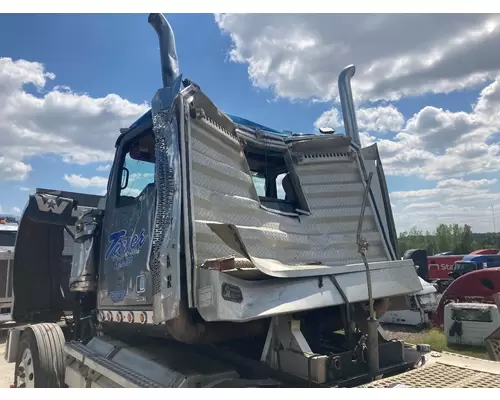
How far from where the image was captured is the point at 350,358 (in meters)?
3.56

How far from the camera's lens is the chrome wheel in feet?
16.3

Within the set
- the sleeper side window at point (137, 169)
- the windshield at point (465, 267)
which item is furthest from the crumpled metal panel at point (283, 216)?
the windshield at point (465, 267)

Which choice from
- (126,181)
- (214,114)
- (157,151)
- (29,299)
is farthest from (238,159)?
(29,299)

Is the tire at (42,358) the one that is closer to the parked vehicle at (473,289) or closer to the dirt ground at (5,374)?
the dirt ground at (5,374)

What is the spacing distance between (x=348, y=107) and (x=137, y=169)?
92.3 inches

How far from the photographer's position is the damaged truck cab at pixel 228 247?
3.44 m

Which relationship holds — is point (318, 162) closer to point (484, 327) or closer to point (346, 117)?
point (346, 117)

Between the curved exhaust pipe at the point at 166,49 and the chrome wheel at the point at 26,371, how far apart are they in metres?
3.04

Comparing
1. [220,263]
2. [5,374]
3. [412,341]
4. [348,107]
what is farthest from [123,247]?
[412,341]

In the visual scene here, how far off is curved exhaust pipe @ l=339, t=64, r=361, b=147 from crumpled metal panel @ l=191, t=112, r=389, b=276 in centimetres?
44

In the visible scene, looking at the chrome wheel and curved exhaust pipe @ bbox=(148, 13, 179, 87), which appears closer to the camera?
curved exhaust pipe @ bbox=(148, 13, 179, 87)

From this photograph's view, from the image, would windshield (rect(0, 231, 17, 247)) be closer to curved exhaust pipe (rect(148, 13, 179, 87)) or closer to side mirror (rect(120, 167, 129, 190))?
side mirror (rect(120, 167, 129, 190))

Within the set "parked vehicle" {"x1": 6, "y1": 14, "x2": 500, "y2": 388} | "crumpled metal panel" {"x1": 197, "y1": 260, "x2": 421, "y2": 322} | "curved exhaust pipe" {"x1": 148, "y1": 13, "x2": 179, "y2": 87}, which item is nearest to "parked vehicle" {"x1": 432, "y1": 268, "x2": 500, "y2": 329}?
"parked vehicle" {"x1": 6, "y1": 14, "x2": 500, "y2": 388}

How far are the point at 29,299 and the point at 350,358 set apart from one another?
4015 mm
